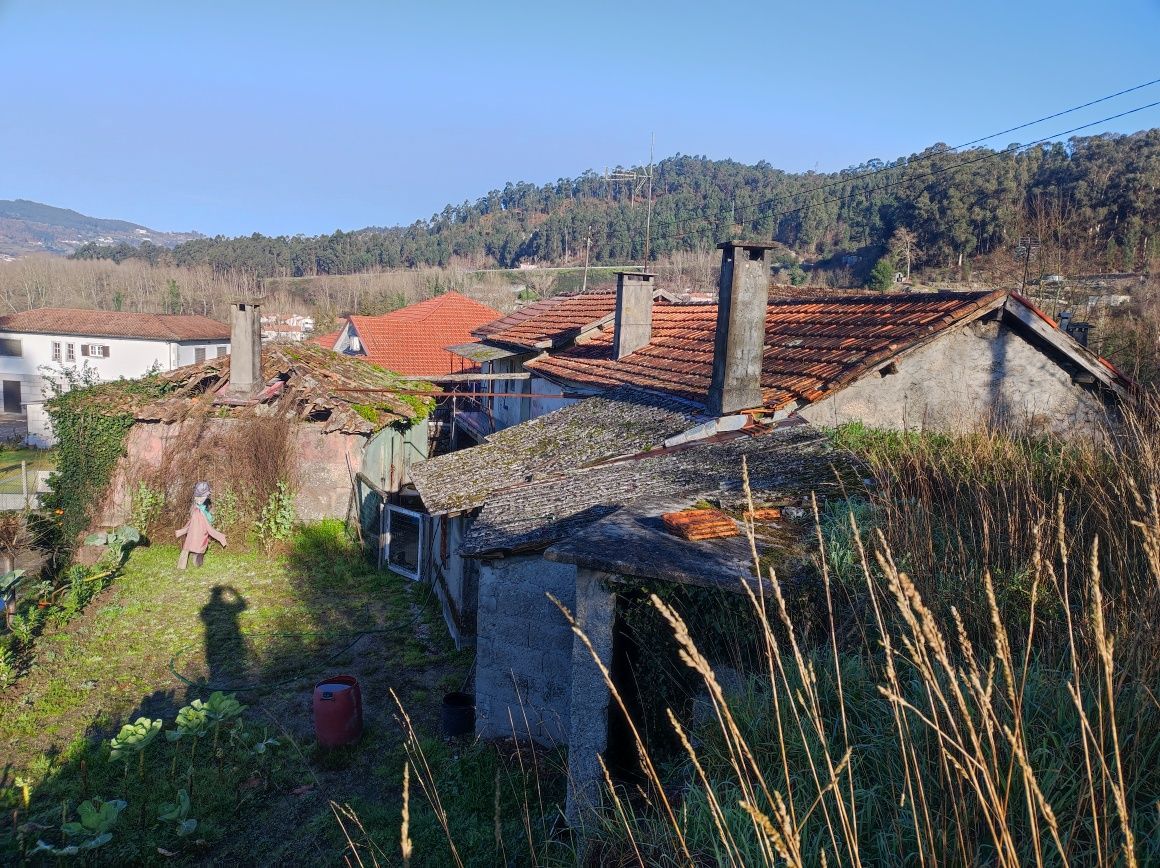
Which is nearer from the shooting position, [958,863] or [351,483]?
[958,863]

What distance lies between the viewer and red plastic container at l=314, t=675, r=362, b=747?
8367mm

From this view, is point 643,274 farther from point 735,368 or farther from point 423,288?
point 423,288

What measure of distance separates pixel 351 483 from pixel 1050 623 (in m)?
14.7

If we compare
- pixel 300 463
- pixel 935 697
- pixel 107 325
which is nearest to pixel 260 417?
pixel 300 463

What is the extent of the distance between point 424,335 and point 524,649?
88.8 feet

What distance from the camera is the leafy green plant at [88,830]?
6160mm

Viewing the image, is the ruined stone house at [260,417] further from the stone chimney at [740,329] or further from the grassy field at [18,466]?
the grassy field at [18,466]

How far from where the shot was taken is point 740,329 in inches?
416

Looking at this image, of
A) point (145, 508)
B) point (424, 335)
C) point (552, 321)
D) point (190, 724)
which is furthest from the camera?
point (424, 335)

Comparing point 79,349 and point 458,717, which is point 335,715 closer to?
point 458,717

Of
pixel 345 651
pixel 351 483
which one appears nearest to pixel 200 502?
pixel 351 483

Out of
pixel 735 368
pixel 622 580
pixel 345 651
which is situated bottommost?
pixel 345 651

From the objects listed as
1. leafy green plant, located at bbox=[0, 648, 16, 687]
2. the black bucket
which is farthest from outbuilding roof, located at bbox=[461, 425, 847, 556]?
leafy green plant, located at bbox=[0, 648, 16, 687]

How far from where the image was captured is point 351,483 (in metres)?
Answer: 16.8
